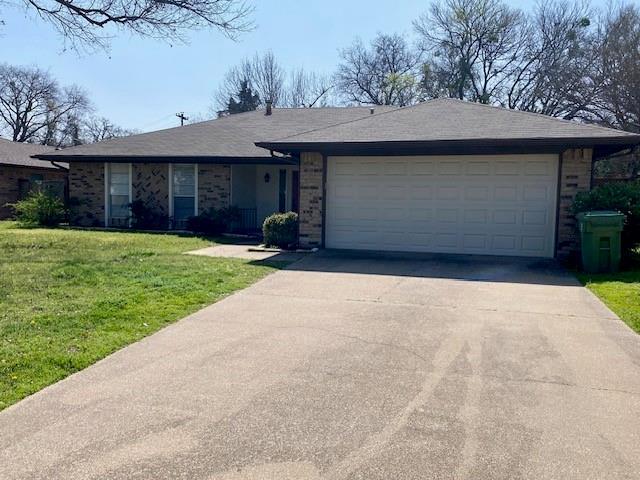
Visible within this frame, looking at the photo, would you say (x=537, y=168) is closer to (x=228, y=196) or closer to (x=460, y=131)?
(x=460, y=131)

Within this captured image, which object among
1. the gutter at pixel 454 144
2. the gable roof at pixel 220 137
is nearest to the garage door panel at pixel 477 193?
the gutter at pixel 454 144

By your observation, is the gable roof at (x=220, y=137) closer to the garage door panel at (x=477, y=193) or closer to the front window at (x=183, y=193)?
the front window at (x=183, y=193)

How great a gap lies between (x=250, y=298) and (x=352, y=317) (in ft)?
5.65

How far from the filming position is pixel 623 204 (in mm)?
10039

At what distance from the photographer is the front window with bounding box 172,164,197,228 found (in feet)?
58.4

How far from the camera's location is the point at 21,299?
698 centimetres

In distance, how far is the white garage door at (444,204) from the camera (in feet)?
37.0

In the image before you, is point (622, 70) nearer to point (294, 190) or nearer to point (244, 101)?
point (294, 190)

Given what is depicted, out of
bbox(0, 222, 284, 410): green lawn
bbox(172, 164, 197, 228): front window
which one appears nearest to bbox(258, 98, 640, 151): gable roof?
bbox(0, 222, 284, 410): green lawn

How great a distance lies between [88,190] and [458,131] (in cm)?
1361

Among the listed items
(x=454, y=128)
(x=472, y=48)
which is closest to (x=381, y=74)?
(x=472, y=48)

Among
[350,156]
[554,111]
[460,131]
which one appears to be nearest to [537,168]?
[460,131]

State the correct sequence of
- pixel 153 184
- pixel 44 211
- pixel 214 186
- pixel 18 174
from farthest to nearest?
pixel 18 174 → pixel 44 211 → pixel 153 184 → pixel 214 186

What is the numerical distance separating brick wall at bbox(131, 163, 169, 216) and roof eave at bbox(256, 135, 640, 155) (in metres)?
6.85
